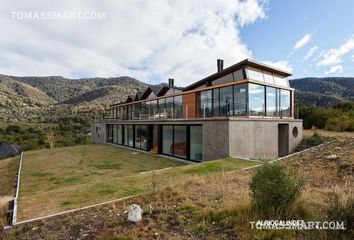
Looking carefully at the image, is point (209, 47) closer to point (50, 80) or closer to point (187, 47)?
point (187, 47)

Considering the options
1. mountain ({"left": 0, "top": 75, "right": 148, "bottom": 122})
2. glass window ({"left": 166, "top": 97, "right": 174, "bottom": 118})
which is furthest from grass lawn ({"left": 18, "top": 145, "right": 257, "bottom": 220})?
mountain ({"left": 0, "top": 75, "right": 148, "bottom": 122})

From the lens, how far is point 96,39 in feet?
47.1

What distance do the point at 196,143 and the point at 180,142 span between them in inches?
66.8

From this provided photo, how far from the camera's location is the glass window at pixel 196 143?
1270 centimetres

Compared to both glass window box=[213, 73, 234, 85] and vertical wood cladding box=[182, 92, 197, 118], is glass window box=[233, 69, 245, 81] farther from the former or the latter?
vertical wood cladding box=[182, 92, 197, 118]

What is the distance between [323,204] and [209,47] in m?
17.1

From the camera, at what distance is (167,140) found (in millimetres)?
15891

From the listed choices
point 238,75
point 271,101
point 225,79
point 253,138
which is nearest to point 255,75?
point 238,75

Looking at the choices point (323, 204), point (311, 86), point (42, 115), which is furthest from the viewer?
point (311, 86)

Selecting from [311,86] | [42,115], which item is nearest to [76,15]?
[42,115]

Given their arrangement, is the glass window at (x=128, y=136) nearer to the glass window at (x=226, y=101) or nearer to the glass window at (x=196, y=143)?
the glass window at (x=196, y=143)

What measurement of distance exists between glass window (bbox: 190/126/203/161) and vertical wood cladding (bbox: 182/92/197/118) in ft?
6.20

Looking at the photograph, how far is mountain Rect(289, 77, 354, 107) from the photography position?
4459 cm

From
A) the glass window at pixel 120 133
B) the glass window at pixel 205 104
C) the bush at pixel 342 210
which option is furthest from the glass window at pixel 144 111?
the bush at pixel 342 210
